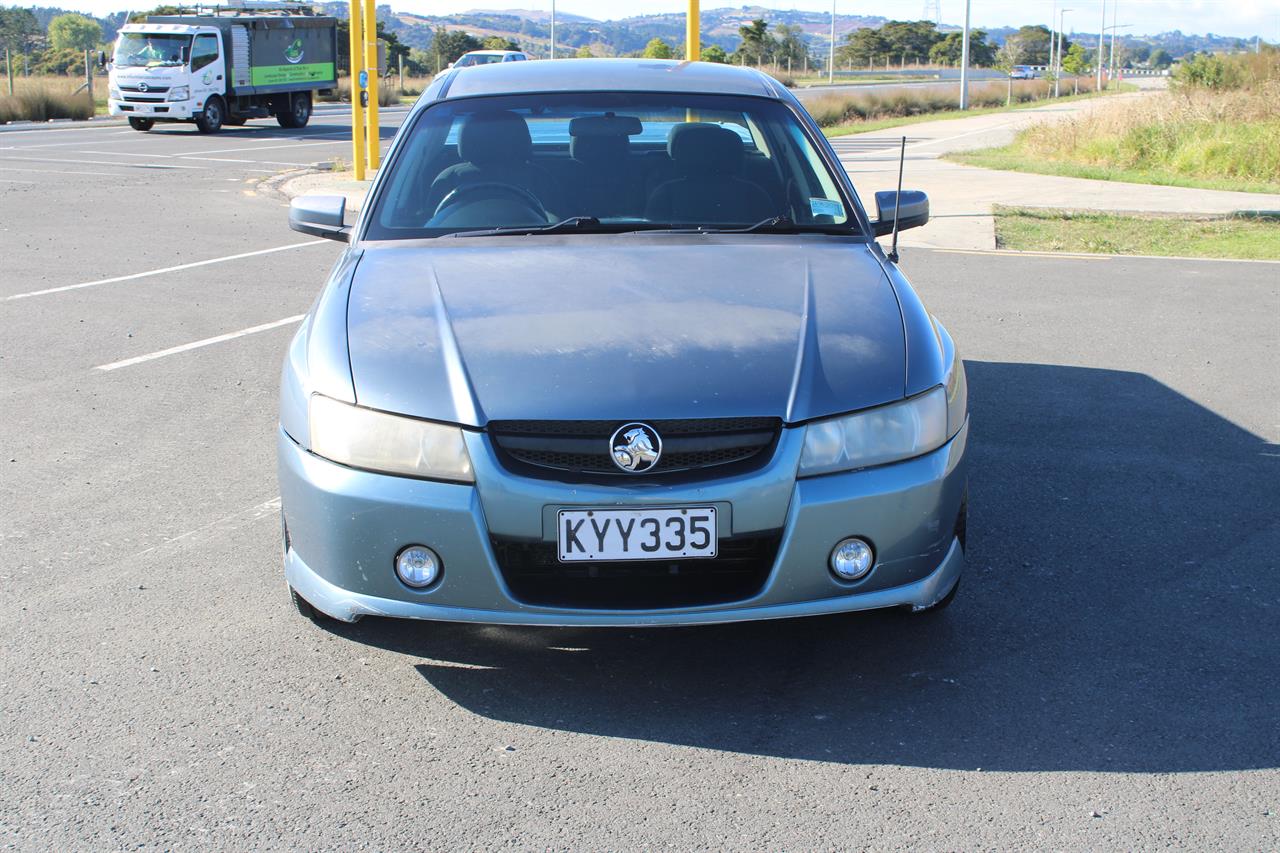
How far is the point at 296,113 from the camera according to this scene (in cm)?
3406

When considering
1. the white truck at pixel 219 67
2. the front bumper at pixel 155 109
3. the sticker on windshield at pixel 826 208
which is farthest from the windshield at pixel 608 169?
the white truck at pixel 219 67

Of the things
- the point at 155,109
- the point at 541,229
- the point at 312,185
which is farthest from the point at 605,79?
the point at 155,109

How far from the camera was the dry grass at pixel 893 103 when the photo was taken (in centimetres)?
3900

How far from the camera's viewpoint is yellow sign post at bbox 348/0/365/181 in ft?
54.6

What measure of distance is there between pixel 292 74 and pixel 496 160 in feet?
104

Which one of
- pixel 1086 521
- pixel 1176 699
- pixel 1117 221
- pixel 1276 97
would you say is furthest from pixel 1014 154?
pixel 1176 699

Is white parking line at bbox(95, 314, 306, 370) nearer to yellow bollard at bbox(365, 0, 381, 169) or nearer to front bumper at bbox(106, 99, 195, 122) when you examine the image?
yellow bollard at bbox(365, 0, 381, 169)

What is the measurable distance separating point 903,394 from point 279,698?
1753mm

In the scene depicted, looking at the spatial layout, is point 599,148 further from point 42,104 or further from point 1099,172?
point 42,104

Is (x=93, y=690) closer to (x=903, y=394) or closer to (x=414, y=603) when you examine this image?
(x=414, y=603)

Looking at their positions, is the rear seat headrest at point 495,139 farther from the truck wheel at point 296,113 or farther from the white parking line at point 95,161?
the truck wheel at point 296,113

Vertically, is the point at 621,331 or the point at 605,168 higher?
the point at 605,168

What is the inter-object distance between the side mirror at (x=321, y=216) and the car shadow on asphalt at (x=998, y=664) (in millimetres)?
1879

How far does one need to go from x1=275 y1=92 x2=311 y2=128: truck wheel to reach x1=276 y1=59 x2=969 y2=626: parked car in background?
31.8 m
